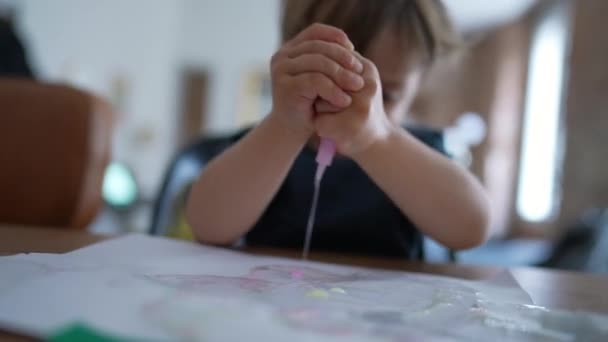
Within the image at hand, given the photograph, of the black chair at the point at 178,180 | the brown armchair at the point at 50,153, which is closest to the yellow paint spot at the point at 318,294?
the brown armchair at the point at 50,153

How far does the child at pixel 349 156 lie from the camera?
399 mm

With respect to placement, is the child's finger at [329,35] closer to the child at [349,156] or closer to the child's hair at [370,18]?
the child at [349,156]

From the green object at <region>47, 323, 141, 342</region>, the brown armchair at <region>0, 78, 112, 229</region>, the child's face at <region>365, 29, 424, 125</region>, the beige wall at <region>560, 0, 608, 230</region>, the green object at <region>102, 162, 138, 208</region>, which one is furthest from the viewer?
the green object at <region>102, 162, 138, 208</region>

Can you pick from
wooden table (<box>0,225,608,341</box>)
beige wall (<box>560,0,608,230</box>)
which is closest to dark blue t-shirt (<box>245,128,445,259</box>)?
wooden table (<box>0,225,608,341</box>)

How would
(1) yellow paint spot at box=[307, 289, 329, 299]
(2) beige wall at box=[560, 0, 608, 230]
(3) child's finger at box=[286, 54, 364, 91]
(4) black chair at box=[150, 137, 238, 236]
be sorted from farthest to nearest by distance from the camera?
(2) beige wall at box=[560, 0, 608, 230], (4) black chair at box=[150, 137, 238, 236], (3) child's finger at box=[286, 54, 364, 91], (1) yellow paint spot at box=[307, 289, 329, 299]

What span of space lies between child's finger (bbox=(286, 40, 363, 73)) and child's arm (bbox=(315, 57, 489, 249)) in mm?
74

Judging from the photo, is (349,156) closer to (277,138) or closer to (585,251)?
(277,138)

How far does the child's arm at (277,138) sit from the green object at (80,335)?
0.83 feet

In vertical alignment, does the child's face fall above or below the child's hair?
below

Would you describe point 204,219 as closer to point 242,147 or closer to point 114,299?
point 242,147

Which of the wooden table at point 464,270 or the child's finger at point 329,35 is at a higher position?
the child's finger at point 329,35

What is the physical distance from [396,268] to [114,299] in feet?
0.93

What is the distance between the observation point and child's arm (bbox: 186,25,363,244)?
39 centimetres

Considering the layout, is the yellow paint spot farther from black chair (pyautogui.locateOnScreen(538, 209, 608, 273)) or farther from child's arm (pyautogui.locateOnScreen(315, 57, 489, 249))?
black chair (pyautogui.locateOnScreen(538, 209, 608, 273))
